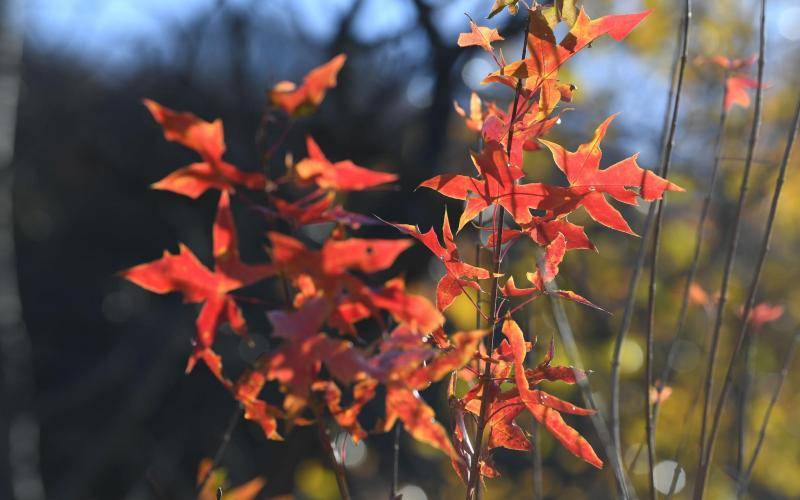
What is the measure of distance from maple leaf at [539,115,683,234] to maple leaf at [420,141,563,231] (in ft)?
0.04

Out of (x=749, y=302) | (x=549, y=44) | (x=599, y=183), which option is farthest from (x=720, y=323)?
(x=549, y=44)

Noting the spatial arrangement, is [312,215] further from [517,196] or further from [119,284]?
[119,284]

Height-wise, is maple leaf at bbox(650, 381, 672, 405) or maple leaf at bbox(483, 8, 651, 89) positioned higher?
maple leaf at bbox(483, 8, 651, 89)

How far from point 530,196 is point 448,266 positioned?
0.08 metres

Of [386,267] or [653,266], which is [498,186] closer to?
[386,267]

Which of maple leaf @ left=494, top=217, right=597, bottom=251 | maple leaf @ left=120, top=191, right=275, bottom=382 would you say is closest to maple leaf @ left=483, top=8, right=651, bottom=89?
maple leaf @ left=494, top=217, right=597, bottom=251

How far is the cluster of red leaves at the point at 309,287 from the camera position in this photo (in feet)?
1.50

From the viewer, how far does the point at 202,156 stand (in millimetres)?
500

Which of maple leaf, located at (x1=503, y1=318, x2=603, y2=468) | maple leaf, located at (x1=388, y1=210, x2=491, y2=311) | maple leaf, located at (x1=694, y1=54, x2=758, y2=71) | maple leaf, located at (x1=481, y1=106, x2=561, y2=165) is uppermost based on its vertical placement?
maple leaf, located at (x1=481, y1=106, x2=561, y2=165)

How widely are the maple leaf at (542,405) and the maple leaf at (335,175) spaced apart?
0.15m

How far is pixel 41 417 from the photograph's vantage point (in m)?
3.78

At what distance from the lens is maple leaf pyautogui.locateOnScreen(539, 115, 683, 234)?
0.57 meters

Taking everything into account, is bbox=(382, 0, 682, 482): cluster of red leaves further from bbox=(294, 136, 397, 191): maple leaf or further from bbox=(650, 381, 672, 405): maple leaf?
bbox=(650, 381, 672, 405): maple leaf

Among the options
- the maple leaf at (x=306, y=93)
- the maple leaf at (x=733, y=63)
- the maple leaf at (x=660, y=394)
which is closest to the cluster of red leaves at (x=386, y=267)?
the maple leaf at (x=306, y=93)
